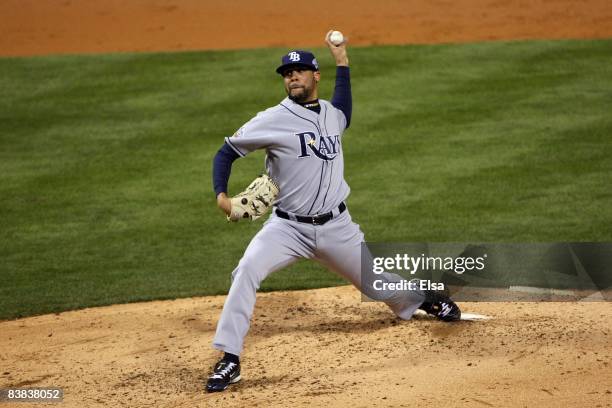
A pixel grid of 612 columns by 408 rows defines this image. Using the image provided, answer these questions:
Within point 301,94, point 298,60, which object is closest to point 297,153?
point 301,94

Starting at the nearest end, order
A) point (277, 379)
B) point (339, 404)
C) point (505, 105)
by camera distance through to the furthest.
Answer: point (339, 404) < point (277, 379) < point (505, 105)

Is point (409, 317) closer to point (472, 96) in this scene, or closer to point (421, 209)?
point (421, 209)

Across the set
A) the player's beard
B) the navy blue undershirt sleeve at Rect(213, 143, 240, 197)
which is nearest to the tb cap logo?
the player's beard

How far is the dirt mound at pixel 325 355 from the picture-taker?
525cm

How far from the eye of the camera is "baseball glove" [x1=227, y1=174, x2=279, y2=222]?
569 centimetres

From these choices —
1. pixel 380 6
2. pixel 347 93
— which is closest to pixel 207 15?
pixel 380 6

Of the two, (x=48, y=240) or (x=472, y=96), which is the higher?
(x=472, y=96)

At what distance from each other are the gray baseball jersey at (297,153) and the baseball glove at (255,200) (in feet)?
0.41

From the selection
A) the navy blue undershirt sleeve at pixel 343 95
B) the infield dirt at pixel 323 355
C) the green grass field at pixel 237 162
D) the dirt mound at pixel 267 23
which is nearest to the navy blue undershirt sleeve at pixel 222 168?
the navy blue undershirt sleeve at pixel 343 95

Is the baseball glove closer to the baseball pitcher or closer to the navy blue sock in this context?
the baseball pitcher

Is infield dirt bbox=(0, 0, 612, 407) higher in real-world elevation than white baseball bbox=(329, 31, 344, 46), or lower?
lower

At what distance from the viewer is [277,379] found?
5.61 meters

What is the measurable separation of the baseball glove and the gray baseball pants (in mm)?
210

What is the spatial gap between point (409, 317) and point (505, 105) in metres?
5.42
